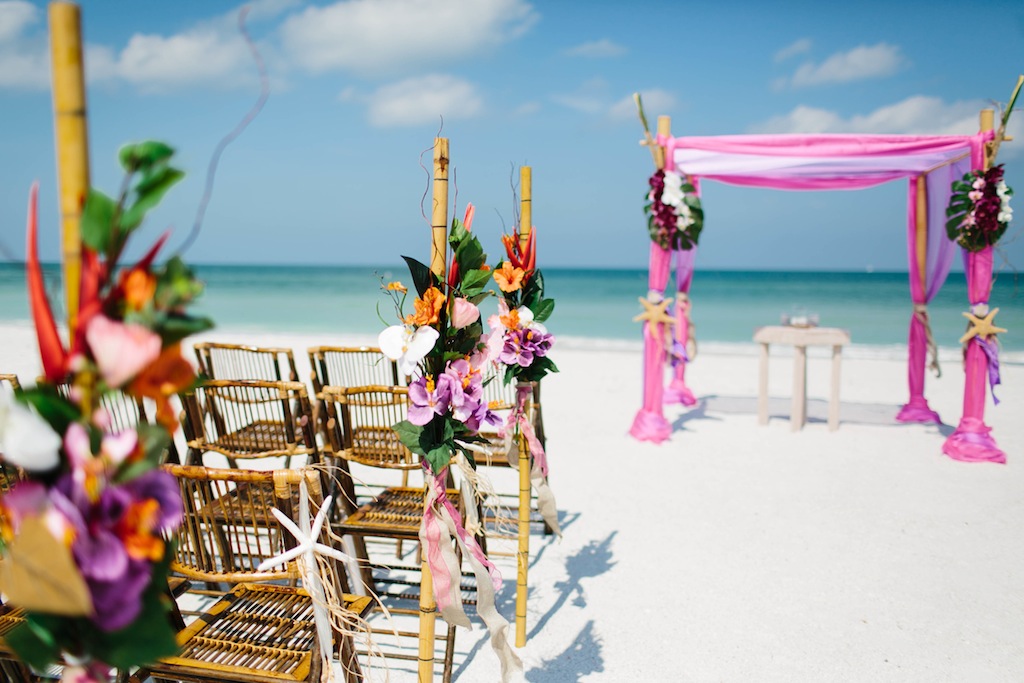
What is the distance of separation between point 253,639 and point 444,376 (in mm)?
871

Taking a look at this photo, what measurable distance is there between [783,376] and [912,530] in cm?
478

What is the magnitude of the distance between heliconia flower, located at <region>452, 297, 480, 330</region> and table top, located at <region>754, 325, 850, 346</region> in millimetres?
4513

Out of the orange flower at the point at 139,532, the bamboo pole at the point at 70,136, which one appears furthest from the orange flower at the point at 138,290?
the orange flower at the point at 139,532

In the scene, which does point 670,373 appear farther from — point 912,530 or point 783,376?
point 912,530

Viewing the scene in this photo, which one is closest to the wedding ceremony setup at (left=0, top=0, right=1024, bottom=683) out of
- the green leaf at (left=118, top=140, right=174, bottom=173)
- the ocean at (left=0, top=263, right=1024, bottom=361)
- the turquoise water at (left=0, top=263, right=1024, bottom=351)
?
the green leaf at (left=118, top=140, right=174, bottom=173)

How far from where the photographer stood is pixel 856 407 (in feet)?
22.5

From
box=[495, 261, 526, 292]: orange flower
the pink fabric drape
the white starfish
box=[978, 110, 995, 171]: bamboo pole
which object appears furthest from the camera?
the pink fabric drape

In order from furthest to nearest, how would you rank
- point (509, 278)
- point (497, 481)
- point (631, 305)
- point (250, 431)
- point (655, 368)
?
point (631, 305), point (655, 368), point (497, 481), point (250, 431), point (509, 278)

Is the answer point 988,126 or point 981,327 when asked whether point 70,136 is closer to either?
point 981,327

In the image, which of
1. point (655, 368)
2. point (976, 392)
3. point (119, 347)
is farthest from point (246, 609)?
point (976, 392)

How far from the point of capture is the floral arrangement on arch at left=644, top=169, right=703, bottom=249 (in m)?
5.25

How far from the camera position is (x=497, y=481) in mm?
4703

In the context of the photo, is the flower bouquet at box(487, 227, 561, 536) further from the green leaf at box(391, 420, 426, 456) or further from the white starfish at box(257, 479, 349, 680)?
the white starfish at box(257, 479, 349, 680)

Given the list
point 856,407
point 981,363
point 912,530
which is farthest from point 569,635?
point 856,407
